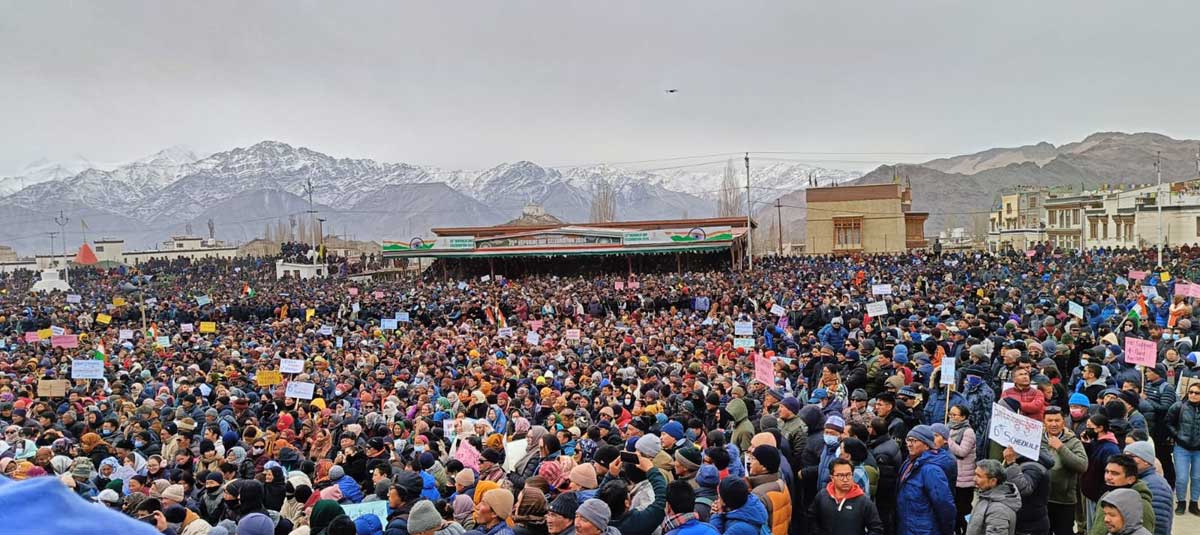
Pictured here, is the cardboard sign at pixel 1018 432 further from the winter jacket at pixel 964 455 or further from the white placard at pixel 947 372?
the white placard at pixel 947 372

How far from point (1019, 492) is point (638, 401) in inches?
207

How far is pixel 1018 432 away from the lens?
6.27 m

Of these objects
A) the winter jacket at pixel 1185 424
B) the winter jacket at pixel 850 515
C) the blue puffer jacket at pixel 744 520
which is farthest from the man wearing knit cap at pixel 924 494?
the winter jacket at pixel 1185 424

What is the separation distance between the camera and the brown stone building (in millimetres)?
57812

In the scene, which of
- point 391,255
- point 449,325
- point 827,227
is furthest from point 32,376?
point 827,227

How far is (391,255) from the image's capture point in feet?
155

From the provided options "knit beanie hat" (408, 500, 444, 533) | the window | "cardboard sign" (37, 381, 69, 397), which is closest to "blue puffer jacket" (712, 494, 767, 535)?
"knit beanie hat" (408, 500, 444, 533)

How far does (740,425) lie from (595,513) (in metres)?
3.72

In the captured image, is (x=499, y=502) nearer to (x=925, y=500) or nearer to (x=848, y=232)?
(x=925, y=500)

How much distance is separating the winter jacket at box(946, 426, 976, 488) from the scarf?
98.4 inches

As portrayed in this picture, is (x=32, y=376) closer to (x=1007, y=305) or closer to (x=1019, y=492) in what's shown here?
(x=1019, y=492)

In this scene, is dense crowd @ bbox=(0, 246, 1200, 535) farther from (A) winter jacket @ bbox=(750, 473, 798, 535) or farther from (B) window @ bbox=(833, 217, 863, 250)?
(B) window @ bbox=(833, 217, 863, 250)

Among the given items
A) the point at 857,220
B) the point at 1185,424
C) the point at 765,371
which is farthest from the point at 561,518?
the point at 857,220

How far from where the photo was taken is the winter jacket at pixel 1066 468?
647cm
